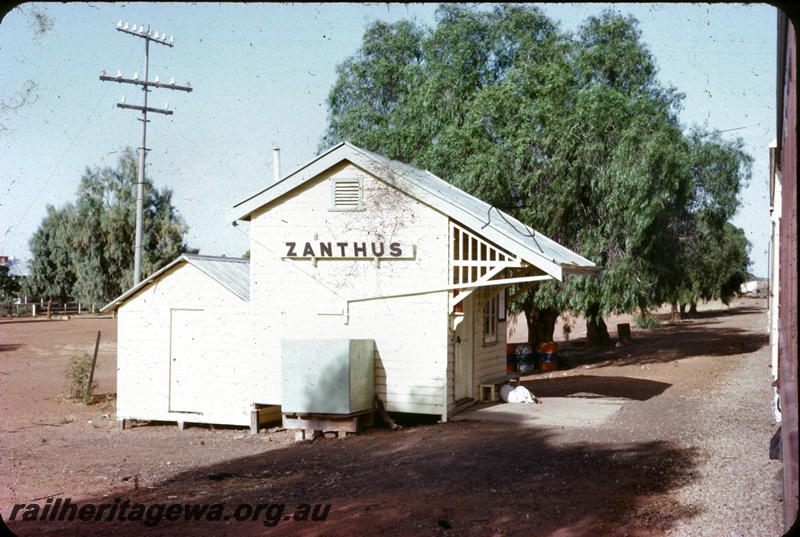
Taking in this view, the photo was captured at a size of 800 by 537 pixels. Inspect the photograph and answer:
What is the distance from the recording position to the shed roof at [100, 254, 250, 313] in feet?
44.3

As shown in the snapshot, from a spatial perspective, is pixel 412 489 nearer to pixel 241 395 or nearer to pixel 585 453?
pixel 585 453

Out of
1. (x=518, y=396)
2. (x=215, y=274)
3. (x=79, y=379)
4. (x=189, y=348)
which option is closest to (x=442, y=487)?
(x=518, y=396)

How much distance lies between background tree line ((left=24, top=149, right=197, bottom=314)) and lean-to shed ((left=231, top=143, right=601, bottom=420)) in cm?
2780

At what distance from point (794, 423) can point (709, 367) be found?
59.3ft

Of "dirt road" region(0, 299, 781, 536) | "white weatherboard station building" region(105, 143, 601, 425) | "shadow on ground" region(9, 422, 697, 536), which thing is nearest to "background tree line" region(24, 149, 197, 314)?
"dirt road" region(0, 299, 781, 536)

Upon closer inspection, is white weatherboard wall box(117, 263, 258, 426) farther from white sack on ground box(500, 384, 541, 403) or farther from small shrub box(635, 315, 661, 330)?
small shrub box(635, 315, 661, 330)

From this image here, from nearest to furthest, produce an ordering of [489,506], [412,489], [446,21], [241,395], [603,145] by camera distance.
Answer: [489,506]
[412,489]
[241,395]
[603,145]
[446,21]

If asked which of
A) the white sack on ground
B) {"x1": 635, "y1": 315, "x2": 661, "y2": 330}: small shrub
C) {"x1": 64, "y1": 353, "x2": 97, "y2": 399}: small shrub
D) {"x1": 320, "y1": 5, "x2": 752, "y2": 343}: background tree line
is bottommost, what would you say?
{"x1": 64, "y1": 353, "x2": 97, "y2": 399}: small shrub

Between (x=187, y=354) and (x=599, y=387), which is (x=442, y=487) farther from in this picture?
(x=599, y=387)

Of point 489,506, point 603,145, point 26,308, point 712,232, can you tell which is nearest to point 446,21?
point 603,145

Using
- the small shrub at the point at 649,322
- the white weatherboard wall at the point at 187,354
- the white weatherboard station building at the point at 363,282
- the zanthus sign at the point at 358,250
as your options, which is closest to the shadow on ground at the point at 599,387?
the white weatherboard station building at the point at 363,282

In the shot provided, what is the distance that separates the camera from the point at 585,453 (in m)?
8.90

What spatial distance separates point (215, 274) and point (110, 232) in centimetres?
2862

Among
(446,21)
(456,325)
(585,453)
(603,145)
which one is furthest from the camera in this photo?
(446,21)
